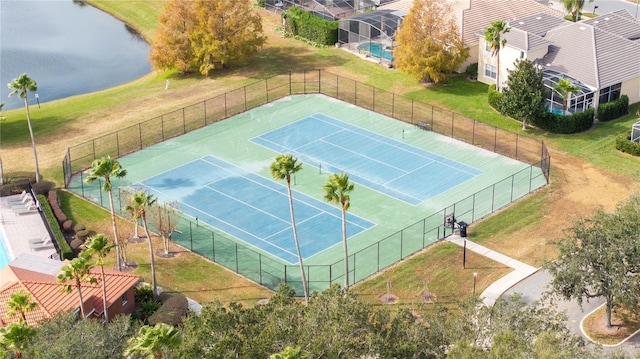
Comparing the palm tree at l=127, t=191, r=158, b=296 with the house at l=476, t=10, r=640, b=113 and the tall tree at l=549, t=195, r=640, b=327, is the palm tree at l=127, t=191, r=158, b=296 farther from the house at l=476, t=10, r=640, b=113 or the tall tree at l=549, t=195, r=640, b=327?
the house at l=476, t=10, r=640, b=113

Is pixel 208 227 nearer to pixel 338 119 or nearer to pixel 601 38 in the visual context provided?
pixel 338 119

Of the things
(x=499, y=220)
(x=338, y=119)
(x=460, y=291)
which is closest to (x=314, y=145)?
(x=338, y=119)

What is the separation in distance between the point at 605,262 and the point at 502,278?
9.06 meters

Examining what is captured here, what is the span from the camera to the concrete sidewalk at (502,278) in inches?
2233

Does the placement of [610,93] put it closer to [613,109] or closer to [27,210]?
[613,109]

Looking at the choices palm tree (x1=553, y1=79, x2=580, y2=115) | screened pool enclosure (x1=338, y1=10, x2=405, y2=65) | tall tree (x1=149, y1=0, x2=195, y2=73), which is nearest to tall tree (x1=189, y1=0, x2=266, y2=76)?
tall tree (x1=149, y1=0, x2=195, y2=73)

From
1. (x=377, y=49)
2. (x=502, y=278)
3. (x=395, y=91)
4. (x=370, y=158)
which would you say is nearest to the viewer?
(x=502, y=278)

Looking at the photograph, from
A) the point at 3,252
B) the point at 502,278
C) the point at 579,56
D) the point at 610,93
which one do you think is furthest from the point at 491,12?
the point at 3,252

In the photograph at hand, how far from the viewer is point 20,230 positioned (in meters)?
63.7

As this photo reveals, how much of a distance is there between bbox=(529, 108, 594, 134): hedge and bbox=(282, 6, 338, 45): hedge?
80.0ft

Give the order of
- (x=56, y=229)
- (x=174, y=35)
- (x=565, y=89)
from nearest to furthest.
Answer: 1. (x=56, y=229)
2. (x=565, y=89)
3. (x=174, y=35)

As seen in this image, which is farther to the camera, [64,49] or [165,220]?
[64,49]

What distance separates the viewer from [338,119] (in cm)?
7975

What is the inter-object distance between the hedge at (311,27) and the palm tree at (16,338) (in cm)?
5641
